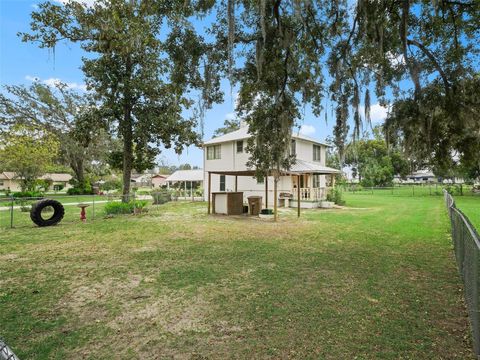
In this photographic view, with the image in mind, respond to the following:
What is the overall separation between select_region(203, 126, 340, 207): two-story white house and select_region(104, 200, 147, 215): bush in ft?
16.7

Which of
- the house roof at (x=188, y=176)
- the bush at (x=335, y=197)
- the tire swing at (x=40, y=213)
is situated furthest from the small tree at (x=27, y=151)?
the bush at (x=335, y=197)

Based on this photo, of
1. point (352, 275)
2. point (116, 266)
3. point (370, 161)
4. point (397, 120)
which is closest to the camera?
point (352, 275)

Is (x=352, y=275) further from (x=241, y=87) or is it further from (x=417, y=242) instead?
(x=241, y=87)

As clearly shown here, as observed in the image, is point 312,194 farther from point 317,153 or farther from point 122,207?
point 122,207

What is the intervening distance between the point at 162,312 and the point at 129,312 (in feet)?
1.48

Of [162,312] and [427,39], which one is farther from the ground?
[427,39]

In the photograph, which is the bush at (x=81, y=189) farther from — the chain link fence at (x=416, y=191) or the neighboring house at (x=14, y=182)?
the chain link fence at (x=416, y=191)

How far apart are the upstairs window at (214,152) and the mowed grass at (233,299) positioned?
16.3m

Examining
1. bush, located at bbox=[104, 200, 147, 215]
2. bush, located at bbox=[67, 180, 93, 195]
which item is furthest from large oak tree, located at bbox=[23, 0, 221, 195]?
bush, located at bbox=[67, 180, 93, 195]

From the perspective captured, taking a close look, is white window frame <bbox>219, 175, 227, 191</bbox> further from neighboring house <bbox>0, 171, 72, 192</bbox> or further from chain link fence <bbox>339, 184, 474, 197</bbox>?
neighboring house <bbox>0, 171, 72, 192</bbox>

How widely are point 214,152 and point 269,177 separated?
5299 millimetres

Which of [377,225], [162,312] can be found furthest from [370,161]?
[162,312]

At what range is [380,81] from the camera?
7.61 m

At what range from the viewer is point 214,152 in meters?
25.2
